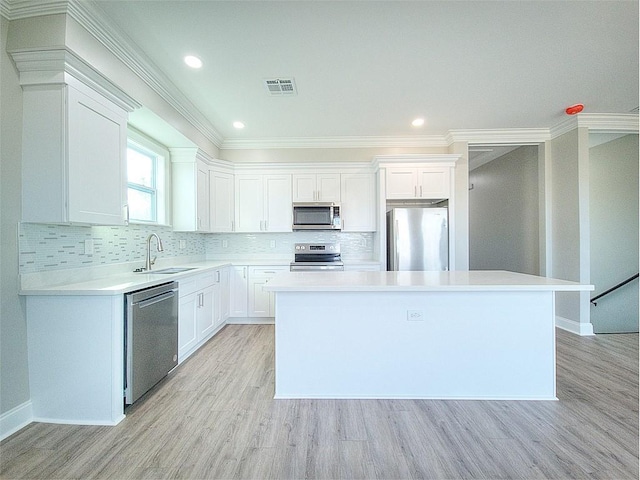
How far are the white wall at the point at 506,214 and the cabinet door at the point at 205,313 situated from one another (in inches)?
182

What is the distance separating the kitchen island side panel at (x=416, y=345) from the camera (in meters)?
2.22

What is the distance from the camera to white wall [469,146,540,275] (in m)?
4.64

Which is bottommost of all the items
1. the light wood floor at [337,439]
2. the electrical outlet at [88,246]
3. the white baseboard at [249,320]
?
the light wood floor at [337,439]

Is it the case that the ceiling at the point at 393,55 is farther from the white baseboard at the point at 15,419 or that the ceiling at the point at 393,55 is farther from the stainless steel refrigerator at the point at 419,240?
the white baseboard at the point at 15,419

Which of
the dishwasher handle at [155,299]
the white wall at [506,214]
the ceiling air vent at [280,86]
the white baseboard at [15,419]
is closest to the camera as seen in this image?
the white baseboard at [15,419]

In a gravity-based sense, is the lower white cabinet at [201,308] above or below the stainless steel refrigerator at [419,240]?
below

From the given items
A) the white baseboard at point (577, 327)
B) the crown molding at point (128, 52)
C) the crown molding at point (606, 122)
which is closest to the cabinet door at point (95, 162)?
the crown molding at point (128, 52)

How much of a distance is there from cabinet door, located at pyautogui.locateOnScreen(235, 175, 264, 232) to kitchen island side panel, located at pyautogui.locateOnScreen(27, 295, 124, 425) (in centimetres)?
266

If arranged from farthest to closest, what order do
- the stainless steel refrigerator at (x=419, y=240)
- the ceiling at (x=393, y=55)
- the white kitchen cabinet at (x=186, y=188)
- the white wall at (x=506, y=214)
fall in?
1. the white wall at (x=506, y=214)
2. the stainless steel refrigerator at (x=419, y=240)
3. the white kitchen cabinet at (x=186, y=188)
4. the ceiling at (x=393, y=55)

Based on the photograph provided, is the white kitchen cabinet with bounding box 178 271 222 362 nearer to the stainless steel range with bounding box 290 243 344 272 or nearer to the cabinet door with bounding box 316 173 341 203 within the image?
the stainless steel range with bounding box 290 243 344 272

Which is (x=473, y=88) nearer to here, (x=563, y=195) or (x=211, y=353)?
(x=563, y=195)

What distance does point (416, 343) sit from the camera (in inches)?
88.1

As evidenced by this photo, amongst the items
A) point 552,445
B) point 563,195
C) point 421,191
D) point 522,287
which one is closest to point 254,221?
point 421,191

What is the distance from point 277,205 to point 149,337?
105 inches
